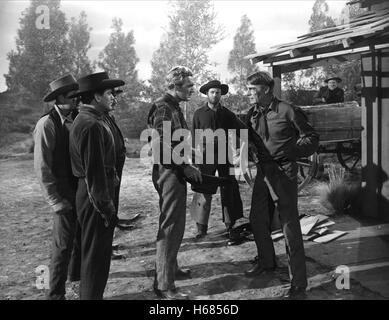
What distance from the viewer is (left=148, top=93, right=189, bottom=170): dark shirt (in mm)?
3699

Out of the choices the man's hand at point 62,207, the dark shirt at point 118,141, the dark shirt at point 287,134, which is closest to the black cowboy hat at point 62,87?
the dark shirt at point 118,141

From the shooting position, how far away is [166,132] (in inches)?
146

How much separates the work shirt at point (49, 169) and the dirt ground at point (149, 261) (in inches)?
36.1

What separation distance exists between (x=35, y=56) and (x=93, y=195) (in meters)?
23.0

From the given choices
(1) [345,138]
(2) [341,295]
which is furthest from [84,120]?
(1) [345,138]


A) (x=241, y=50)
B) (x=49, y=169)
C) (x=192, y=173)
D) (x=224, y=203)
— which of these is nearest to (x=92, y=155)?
(x=49, y=169)

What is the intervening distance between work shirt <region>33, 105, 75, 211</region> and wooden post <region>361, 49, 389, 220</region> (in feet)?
14.7

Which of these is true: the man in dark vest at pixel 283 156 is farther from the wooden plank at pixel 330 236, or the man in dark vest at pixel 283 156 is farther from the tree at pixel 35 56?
the tree at pixel 35 56

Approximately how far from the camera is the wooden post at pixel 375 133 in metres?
6.17

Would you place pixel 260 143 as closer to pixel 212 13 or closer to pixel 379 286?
pixel 379 286

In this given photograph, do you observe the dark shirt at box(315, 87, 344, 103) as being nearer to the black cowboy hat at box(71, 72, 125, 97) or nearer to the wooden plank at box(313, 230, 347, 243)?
the wooden plank at box(313, 230, 347, 243)

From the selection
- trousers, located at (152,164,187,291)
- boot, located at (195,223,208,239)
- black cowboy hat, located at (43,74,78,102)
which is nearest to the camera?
trousers, located at (152,164,187,291)

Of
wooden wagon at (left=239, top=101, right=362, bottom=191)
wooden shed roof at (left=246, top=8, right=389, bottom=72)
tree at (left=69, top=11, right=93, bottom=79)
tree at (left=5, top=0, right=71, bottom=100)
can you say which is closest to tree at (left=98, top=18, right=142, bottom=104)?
tree at (left=69, top=11, right=93, bottom=79)

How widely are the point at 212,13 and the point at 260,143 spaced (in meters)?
18.2
